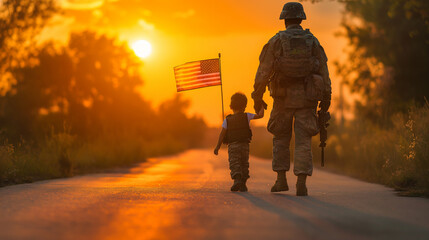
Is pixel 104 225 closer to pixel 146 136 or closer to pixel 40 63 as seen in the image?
pixel 40 63

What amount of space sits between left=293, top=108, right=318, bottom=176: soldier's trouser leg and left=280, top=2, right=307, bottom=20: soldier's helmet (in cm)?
129

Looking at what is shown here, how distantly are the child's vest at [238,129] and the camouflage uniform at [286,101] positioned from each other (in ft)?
1.44

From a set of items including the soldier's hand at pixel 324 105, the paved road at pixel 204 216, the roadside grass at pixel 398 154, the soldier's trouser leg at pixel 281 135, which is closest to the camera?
the paved road at pixel 204 216

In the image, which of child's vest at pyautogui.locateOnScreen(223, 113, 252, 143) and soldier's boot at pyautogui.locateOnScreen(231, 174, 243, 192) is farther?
child's vest at pyautogui.locateOnScreen(223, 113, 252, 143)

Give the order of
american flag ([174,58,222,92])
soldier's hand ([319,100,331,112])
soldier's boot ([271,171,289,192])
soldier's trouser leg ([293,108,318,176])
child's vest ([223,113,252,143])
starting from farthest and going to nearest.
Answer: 1. american flag ([174,58,222,92])
2. child's vest ([223,113,252,143])
3. soldier's hand ([319,100,331,112])
4. soldier's boot ([271,171,289,192])
5. soldier's trouser leg ([293,108,318,176])

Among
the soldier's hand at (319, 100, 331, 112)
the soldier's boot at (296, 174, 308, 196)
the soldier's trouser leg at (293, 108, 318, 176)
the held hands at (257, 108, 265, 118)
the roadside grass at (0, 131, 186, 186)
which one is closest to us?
the soldier's boot at (296, 174, 308, 196)

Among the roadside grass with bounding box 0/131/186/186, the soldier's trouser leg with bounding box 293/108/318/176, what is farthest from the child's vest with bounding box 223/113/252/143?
the roadside grass with bounding box 0/131/186/186

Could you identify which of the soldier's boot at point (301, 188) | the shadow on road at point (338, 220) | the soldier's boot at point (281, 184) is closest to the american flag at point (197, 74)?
the soldier's boot at point (281, 184)

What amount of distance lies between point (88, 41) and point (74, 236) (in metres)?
60.3

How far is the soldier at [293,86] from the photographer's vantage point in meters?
8.89

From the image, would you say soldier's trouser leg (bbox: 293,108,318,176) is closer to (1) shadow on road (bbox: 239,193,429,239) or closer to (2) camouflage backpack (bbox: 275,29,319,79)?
(2) camouflage backpack (bbox: 275,29,319,79)

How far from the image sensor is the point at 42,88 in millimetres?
57781

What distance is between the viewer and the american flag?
44.0ft

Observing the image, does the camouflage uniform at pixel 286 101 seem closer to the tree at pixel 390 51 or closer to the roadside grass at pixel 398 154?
the roadside grass at pixel 398 154
